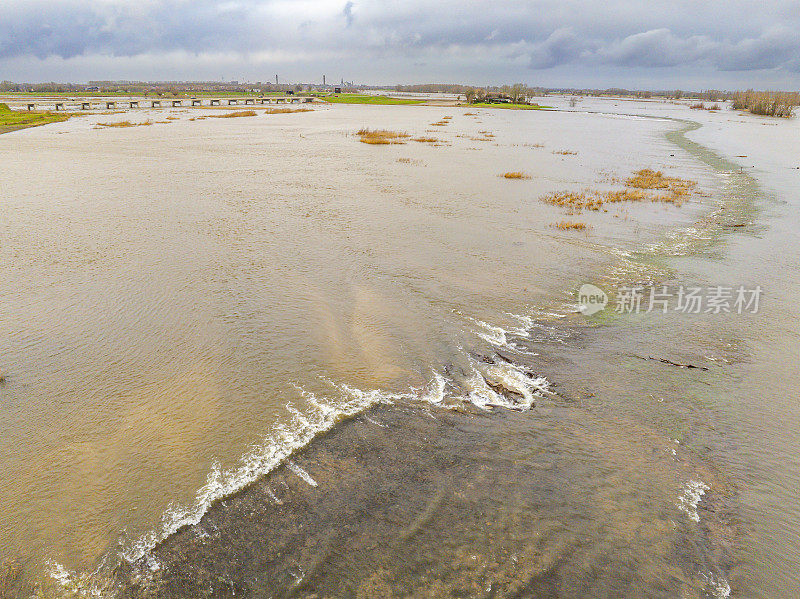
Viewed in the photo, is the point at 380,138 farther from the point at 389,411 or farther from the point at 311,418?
the point at 311,418

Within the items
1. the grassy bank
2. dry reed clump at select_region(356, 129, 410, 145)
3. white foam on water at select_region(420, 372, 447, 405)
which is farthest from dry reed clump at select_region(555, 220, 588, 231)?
the grassy bank

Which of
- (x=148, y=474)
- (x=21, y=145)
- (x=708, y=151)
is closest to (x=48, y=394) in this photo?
(x=148, y=474)

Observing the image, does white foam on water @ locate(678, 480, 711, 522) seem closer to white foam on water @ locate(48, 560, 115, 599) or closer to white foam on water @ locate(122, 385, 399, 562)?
white foam on water @ locate(122, 385, 399, 562)

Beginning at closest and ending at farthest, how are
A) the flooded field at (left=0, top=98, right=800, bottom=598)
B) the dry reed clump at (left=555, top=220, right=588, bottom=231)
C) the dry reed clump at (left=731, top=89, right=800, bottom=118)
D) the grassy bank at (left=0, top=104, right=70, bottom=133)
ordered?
the flooded field at (left=0, top=98, right=800, bottom=598) < the dry reed clump at (left=555, top=220, right=588, bottom=231) < the grassy bank at (left=0, top=104, right=70, bottom=133) < the dry reed clump at (left=731, top=89, right=800, bottom=118)

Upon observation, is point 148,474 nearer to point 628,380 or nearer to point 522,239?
point 628,380

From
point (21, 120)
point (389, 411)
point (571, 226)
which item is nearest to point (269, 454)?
point (389, 411)

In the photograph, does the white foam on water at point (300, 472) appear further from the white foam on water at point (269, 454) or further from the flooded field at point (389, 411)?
the white foam on water at point (269, 454)

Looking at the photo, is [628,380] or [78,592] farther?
[628,380]
